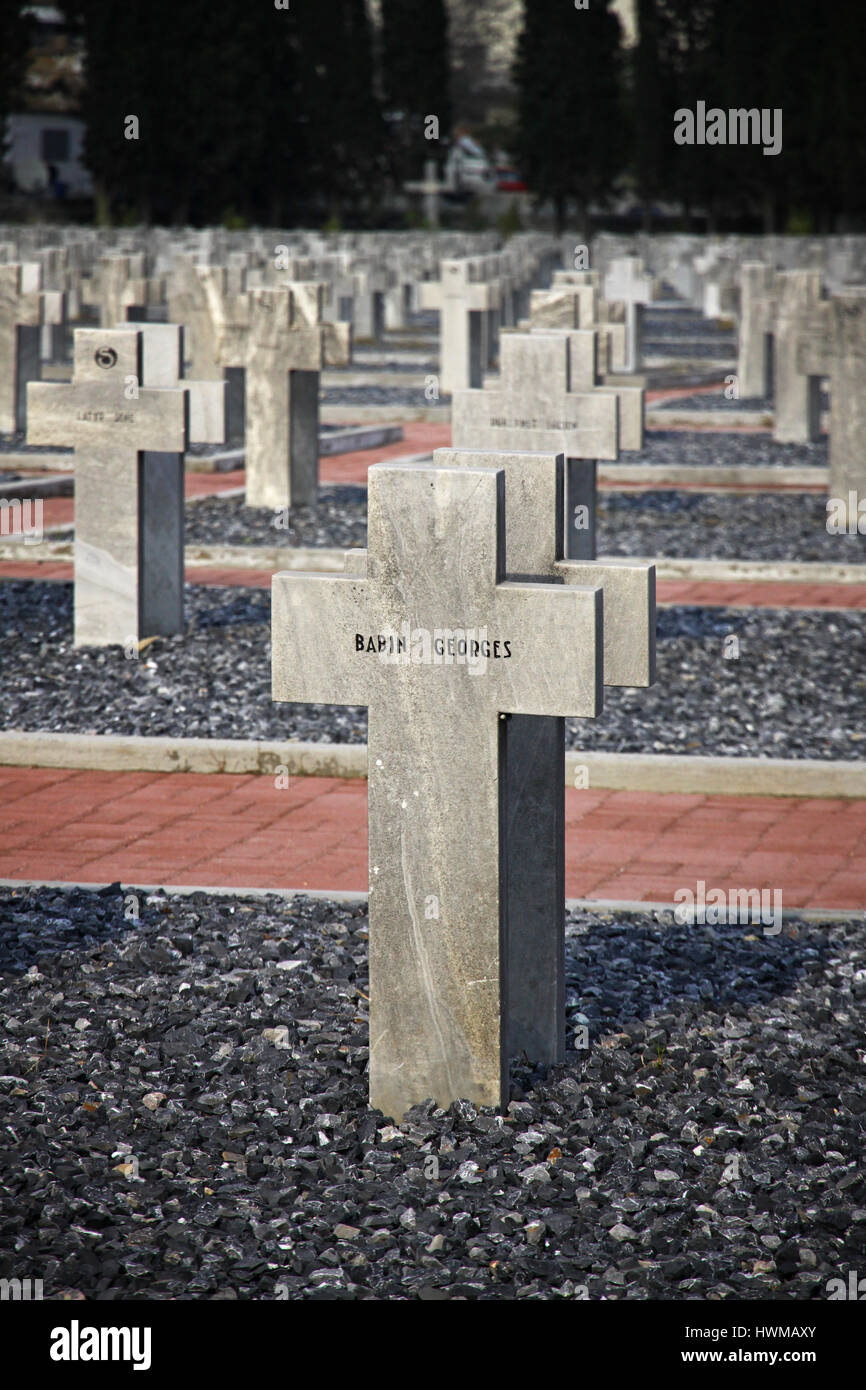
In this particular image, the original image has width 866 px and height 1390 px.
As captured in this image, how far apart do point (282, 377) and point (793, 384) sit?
6.56 metres

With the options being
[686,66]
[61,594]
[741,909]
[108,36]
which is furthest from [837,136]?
[741,909]

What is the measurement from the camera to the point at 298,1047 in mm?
4832

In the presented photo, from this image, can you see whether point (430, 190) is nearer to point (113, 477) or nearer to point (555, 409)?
point (555, 409)

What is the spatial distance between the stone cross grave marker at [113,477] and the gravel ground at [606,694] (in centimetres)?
26

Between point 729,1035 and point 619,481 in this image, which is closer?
point 729,1035

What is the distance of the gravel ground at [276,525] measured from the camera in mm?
12703

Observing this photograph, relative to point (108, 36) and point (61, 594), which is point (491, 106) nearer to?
point (108, 36)

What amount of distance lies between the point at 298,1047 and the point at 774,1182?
1.30 meters

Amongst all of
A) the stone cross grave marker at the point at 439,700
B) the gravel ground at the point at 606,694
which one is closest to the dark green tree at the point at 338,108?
the gravel ground at the point at 606,694

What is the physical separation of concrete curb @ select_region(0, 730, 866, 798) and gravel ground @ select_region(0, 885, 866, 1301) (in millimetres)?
1781

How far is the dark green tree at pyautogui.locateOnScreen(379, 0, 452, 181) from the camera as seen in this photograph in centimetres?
6700

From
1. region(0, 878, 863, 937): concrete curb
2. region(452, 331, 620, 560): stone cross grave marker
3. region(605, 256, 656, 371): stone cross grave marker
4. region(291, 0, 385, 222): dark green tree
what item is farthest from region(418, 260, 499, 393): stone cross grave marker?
region(291, 0, 385, 222): dark green tree

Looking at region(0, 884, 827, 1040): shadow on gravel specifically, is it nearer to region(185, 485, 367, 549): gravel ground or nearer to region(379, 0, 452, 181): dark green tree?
region(185, 485, 367, 549): gravel ground

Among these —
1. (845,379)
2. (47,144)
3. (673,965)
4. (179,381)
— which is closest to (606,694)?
(179,381)
